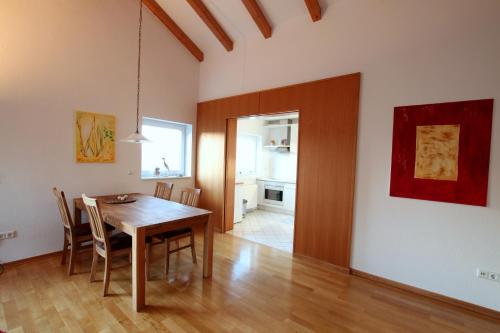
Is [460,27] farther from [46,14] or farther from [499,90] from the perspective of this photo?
[46,14]

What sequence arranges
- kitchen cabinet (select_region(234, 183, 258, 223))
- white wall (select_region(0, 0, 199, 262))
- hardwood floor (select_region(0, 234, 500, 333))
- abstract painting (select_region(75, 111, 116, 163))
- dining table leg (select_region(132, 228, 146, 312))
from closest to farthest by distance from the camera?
hardwood floor (select_region(0, 234, 500, 333))
dining table leg (select_region(132, 228, 146, 312))
white wall (select_region(0, 0, 199, 262))
abstract painting (select_region(75, 111, 116, 163))
kitchen cabinet (select_region(234, 183, 258, 223))

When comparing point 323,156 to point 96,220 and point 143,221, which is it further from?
point 96,220

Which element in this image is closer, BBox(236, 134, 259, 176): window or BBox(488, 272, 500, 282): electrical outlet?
BBox(488, 272, 500, 282): electrical outlet

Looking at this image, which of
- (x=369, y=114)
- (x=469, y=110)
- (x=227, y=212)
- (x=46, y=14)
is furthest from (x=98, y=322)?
(x=469, y=110)

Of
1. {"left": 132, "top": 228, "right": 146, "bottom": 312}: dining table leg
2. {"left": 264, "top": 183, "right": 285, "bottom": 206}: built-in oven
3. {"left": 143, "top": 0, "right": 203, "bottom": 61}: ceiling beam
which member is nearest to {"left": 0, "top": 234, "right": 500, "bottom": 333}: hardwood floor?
{"left": 132, "top": 228, "right": 146, "bottom": 312}: dining table leg

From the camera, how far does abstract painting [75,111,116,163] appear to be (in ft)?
11.2

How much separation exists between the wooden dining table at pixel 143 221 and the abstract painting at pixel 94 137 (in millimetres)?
655

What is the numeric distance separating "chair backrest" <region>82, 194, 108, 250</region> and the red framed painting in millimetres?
3080

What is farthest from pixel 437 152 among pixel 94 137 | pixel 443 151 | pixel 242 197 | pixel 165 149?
pixel 94 137

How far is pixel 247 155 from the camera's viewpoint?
6.52 metres

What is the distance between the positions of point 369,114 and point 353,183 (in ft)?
2.81

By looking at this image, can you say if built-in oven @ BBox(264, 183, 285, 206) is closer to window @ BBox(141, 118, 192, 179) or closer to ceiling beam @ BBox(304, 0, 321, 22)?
window @ BBox(141, 118, 192, 179)

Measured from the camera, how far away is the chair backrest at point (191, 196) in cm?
330

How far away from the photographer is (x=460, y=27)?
241 centimetres
